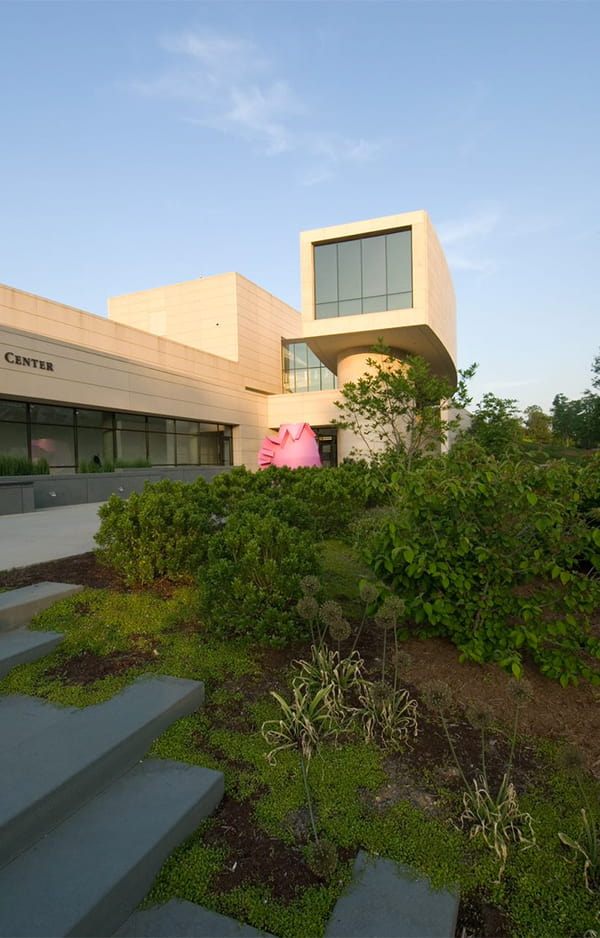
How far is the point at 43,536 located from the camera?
8414 mm

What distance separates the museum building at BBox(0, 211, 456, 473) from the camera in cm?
1855

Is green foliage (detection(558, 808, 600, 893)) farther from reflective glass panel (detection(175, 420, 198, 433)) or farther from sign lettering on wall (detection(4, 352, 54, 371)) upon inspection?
reflective glass panel (detection(175, 420, 198, 433))

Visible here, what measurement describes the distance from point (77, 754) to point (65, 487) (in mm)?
14744

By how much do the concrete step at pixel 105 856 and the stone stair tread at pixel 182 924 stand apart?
6cm

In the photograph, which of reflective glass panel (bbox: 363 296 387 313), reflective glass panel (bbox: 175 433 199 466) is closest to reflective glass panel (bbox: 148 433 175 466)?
reflective glass panel (bbox: 175 433 199 466)

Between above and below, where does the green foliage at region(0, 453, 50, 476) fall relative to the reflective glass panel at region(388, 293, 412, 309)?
below

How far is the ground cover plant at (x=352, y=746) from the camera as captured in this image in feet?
5.99

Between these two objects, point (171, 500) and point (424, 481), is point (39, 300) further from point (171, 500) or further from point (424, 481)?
point (424, 481)

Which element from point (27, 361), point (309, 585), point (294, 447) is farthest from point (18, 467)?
point (309, 585)

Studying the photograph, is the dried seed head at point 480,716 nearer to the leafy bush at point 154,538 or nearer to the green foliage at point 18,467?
the leafy bush at point 154,538

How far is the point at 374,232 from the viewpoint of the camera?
2238cm

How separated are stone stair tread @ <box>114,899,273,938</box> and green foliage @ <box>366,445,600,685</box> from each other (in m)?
1.94

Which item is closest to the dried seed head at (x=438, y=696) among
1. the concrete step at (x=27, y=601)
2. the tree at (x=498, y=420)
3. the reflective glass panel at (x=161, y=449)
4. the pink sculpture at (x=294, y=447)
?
the concrete step at (x=27, y=601)

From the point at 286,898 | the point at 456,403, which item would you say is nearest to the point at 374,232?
the point at 456,403
